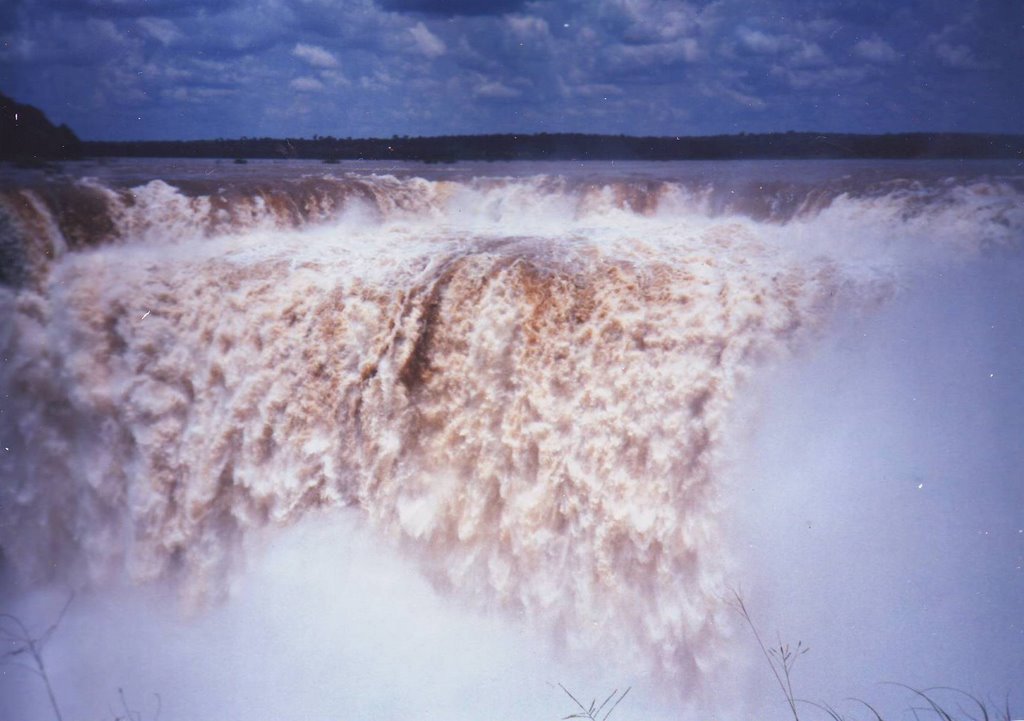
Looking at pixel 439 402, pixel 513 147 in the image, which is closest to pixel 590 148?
pixel 513 147

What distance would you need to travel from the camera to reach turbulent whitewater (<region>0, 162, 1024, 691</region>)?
14.0ft

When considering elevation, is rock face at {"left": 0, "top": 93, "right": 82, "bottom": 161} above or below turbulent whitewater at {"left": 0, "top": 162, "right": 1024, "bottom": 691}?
above

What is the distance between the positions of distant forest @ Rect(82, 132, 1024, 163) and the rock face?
0.16 m

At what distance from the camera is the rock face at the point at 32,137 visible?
450 centimetres

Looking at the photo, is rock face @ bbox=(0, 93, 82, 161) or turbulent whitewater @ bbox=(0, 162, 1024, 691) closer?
turbulent whitewater @ bbox=(0, 162, 1024, 691)

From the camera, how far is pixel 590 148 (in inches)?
296

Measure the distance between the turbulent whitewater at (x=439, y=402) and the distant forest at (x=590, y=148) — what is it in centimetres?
41

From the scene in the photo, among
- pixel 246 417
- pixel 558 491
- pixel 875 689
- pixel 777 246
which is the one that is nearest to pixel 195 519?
pixel 246 417

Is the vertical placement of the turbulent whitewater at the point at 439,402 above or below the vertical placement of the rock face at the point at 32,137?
below

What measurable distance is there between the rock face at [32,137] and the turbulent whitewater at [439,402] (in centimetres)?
26

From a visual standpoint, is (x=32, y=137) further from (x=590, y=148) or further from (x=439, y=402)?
(x=590, y=148)

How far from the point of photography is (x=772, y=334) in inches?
171

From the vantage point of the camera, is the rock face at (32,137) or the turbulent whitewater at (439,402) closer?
the turbulent whitewater at (439,402)

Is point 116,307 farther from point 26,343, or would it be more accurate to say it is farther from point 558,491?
point 558,491
